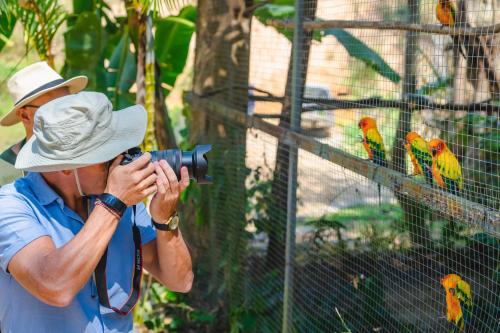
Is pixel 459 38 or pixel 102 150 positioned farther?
pixel 459 38

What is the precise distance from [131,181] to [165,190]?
4.4 inches

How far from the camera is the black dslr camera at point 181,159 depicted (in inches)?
76.9

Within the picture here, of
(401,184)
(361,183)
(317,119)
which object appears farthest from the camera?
(317,119)

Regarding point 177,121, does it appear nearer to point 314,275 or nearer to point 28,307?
point 314,275

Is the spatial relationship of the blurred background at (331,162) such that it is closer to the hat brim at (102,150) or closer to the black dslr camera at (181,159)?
the black dslr camera at (181,159)

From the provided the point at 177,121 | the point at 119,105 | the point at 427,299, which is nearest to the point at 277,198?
the point at 427,299

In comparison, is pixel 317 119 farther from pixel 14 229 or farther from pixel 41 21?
pixel 14 229

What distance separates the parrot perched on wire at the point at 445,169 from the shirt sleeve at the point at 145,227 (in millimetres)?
1116

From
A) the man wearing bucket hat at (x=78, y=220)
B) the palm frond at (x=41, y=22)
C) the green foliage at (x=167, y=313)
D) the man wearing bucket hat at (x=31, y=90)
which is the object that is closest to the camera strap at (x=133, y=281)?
the man wearing bucket hat at (x=78, y=220)

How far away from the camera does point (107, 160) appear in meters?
1.85

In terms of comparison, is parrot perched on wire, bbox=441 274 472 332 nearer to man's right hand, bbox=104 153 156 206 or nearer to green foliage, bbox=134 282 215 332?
man's right hand, bbox=104 153 156 206

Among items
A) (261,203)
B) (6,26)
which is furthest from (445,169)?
(6,26)

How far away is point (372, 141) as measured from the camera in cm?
311

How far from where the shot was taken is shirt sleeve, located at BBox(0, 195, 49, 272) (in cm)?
179
